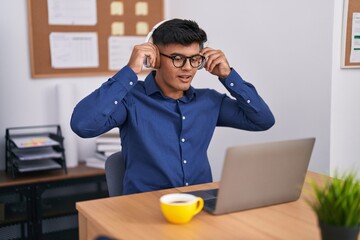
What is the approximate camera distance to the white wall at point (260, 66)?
2.52m

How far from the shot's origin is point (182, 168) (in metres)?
1.91

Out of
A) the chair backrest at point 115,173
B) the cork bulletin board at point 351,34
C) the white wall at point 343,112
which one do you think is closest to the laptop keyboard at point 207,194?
the chair backrest at point 115,173

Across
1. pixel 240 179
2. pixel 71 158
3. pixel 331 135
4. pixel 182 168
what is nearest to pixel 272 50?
pixel 331 135

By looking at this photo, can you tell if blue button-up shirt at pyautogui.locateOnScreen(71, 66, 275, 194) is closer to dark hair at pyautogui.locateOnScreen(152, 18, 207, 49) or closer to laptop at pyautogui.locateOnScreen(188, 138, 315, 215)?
dark hair at pyautogui.locateOnScreen(152, 18, 207, 49)

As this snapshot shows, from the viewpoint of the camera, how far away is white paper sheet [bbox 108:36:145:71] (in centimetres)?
314

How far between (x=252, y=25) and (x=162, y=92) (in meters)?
1.10

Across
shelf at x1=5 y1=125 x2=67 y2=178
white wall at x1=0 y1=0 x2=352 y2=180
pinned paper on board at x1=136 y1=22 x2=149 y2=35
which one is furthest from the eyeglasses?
pinned paper on board at x1=136 y1=22 x2=149 y2=35

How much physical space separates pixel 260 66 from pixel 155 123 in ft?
3.75

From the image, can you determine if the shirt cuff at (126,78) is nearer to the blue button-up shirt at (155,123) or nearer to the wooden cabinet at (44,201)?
the blue button-up shirt at (155,123)

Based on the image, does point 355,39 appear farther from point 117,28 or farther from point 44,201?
point 44,201

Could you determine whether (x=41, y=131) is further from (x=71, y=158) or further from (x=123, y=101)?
(x=123, y=101)

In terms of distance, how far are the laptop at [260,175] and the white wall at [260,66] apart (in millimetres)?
1111

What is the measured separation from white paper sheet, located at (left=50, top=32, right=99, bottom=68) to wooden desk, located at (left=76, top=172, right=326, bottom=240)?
1.66m

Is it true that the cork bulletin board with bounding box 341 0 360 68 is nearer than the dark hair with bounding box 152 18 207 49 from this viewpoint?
No
